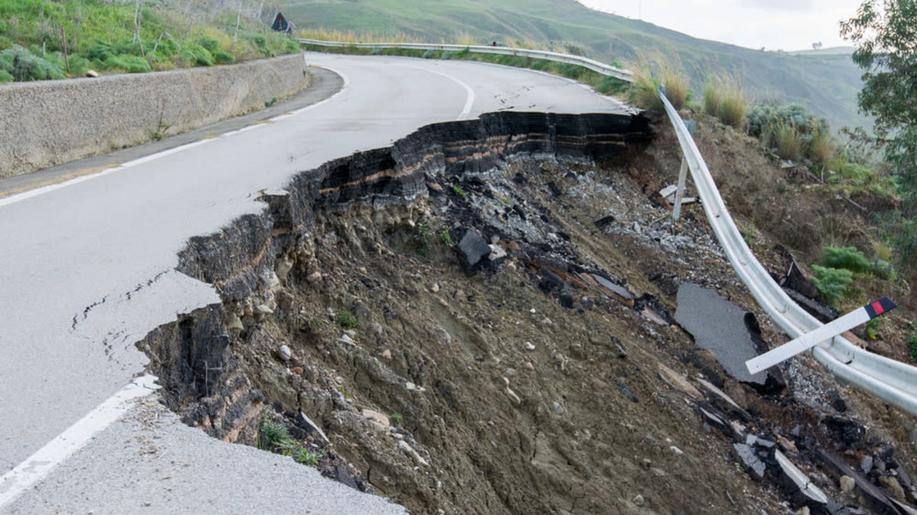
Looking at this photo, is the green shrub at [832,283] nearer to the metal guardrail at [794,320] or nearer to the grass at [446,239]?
the metal guardrail at [794,320]

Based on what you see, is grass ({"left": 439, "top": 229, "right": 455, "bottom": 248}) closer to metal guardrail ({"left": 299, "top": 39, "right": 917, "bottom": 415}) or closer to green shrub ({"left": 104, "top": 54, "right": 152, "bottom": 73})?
metal guardrail ({"left": 299, "top": 39, "right": 917, "bottom": 415})

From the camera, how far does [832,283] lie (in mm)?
12836

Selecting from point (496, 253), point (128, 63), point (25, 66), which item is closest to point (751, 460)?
point (496, 253)

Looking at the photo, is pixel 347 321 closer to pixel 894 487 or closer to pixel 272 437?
pixel 272 437

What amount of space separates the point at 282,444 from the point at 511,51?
24165mm

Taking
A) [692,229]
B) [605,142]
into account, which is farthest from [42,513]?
[605,142]

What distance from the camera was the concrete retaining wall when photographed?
8.50 m

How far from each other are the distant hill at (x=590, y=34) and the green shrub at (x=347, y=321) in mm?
59439

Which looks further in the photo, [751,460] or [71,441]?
[751,460]

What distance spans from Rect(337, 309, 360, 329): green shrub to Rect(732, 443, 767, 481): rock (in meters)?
3.68

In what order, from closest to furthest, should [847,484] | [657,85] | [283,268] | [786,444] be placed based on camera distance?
[283,268] < [847,484] < [786,444] < [657,85]

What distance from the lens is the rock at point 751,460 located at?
7.60 metres

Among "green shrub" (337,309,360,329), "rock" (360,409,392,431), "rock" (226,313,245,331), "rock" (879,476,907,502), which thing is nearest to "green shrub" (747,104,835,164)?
"rock" (879,476,907,502)

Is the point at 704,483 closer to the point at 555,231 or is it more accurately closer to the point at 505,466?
the point at 505,466
